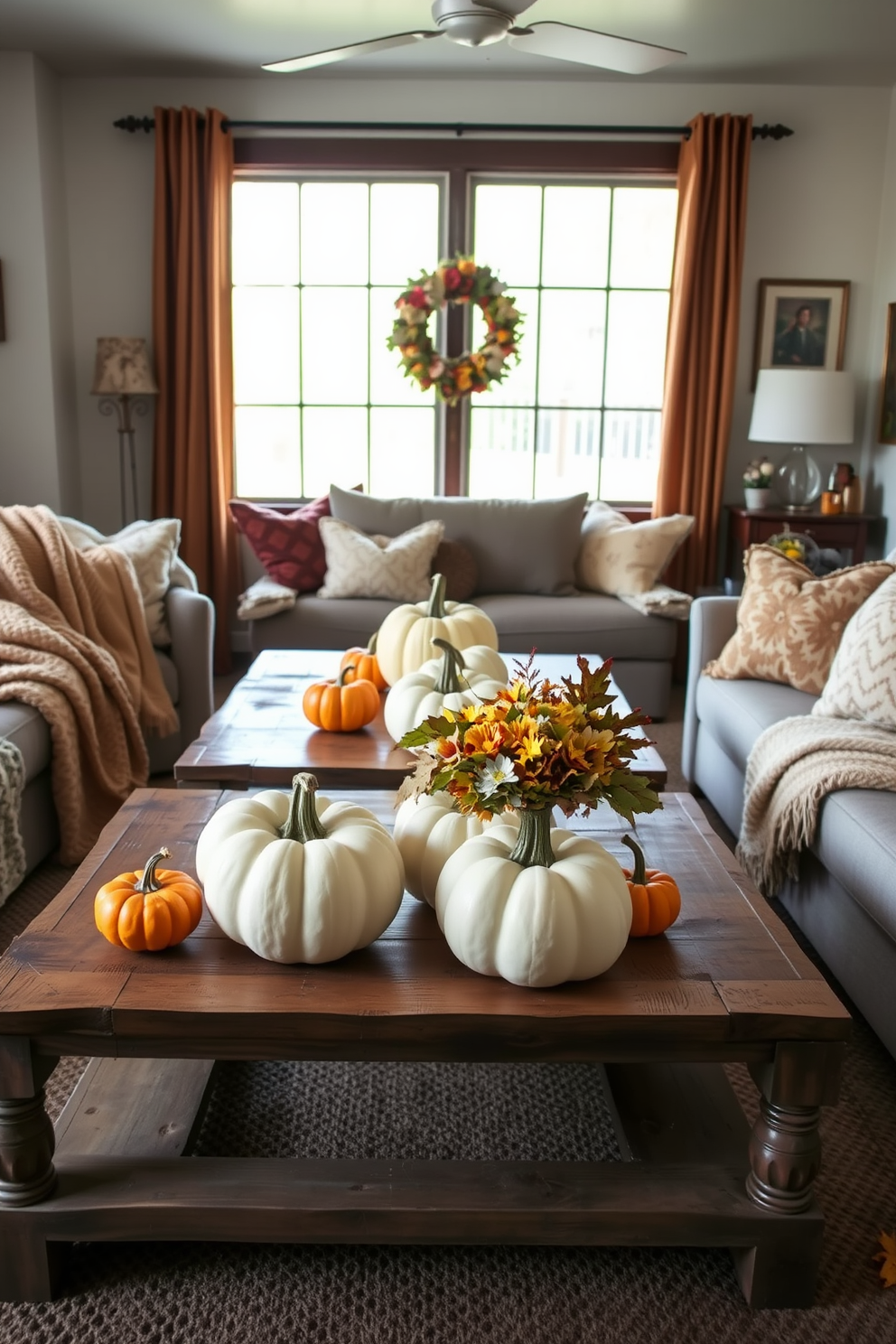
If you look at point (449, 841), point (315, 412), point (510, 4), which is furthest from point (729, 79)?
point (449, 841)

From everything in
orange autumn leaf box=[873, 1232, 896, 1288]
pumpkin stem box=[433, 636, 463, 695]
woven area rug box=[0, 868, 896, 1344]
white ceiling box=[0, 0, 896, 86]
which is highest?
white ceiling box=[0, 0, 896, 86]

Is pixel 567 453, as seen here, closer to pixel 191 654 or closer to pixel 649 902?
pixel 191 654

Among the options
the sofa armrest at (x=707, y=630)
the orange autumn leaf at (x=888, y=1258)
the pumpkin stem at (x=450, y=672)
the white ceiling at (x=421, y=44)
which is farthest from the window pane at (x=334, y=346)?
the orange autumn leaf at (x=888, y=1258)

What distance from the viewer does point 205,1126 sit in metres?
1.92

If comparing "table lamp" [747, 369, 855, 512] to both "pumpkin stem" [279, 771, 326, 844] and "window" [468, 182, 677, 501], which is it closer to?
"window" [468, 182, 677, 501]

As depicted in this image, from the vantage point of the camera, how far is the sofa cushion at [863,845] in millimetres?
2018

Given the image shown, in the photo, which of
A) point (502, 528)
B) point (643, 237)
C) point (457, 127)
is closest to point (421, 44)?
point (457, 127)

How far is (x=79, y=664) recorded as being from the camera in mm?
3162

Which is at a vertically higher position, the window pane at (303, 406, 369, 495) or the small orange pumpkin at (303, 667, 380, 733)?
the window pane at (303, 406, 369, 495)

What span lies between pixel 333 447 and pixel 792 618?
9.70 feet

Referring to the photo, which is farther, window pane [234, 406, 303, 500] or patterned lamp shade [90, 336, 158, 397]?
window pane [234, 406, 303, 500]

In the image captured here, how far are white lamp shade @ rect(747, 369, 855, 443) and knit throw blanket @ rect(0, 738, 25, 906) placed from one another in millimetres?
3382

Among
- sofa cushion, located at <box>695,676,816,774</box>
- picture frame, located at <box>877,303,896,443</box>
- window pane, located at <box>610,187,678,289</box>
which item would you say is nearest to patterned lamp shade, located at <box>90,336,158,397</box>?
window pane, located at <box>610,187,678,289</box>

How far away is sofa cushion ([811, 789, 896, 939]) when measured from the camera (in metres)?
2.02
